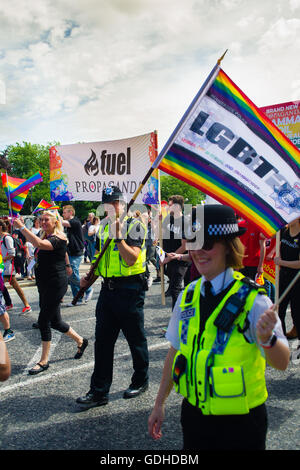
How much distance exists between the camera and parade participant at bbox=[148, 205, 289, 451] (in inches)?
61.8

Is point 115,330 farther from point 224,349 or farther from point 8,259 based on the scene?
point 8,259

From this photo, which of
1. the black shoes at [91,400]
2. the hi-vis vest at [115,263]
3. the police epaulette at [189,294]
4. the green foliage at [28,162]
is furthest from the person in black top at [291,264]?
the green foliage at [28,162]

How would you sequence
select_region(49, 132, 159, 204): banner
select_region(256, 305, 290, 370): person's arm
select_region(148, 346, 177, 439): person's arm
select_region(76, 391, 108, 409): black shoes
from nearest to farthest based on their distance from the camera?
select_region(256, 305, 290, 370): person's arm
select_region(148, 346, 177, 439): person's arm
select_region(76, 391, 108, 409): black shoes
select_region(49, 132, 159, 204): banner

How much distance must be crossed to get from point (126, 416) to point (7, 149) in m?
52.1

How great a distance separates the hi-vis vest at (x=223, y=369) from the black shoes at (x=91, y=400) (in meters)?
2.04

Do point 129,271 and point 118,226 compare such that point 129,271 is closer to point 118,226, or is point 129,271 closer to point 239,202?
point 118,226

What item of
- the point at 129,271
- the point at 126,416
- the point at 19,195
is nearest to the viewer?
the point at 126,416

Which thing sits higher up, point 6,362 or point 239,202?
point 239,202

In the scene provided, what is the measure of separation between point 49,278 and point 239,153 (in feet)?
9.30

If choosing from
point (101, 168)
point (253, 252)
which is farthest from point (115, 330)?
point (101, 168)

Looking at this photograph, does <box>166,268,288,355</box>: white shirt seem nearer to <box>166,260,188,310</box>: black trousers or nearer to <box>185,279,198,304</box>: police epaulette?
<box>185,279,198,304</box>: police epaulette

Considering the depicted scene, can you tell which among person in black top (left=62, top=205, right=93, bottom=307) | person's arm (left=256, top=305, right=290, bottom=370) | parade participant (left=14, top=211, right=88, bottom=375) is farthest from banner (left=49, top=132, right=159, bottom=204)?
person's arm (left=256, top=305, right=290, bottom=370)

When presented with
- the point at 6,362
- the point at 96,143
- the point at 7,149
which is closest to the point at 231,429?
the point at 6,362
